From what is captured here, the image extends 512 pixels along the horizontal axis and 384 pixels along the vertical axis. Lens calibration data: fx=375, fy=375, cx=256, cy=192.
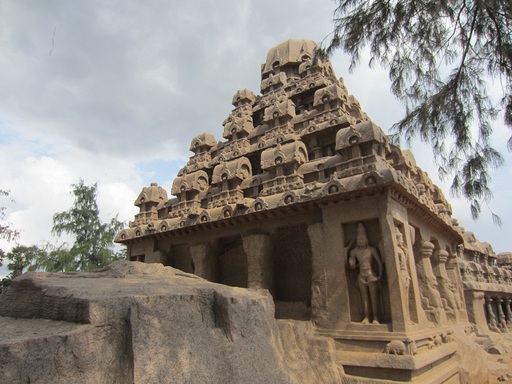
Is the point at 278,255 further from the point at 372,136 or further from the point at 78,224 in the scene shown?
the point at 78,224

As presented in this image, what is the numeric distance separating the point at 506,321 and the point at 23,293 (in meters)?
26.7

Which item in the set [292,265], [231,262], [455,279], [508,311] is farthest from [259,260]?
[508,311]

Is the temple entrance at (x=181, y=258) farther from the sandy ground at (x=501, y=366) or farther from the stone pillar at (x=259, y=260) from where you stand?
the sandy ground at (x=501, y=366)

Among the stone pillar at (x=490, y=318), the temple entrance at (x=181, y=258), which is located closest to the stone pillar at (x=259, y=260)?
the temple entrance at (x=181, y=258)

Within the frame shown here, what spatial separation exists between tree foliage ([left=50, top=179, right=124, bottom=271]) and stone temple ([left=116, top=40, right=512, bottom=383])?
1424 cm

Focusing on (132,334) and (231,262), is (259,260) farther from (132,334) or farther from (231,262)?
(132,334)

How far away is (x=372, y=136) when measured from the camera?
350 inches

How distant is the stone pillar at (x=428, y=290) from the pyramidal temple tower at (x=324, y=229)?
0.03 m

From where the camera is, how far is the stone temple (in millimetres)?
7969

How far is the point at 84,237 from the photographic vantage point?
91.6 ft

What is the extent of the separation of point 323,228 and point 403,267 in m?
1.96

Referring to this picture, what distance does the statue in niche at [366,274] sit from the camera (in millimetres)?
8047

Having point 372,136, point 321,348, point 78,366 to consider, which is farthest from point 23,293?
point 372,136

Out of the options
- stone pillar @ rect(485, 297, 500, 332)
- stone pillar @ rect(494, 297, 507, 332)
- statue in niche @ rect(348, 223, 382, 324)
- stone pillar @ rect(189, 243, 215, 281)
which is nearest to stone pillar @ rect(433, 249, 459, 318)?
statue in niche @ rect(348, 223, 382, 324)
